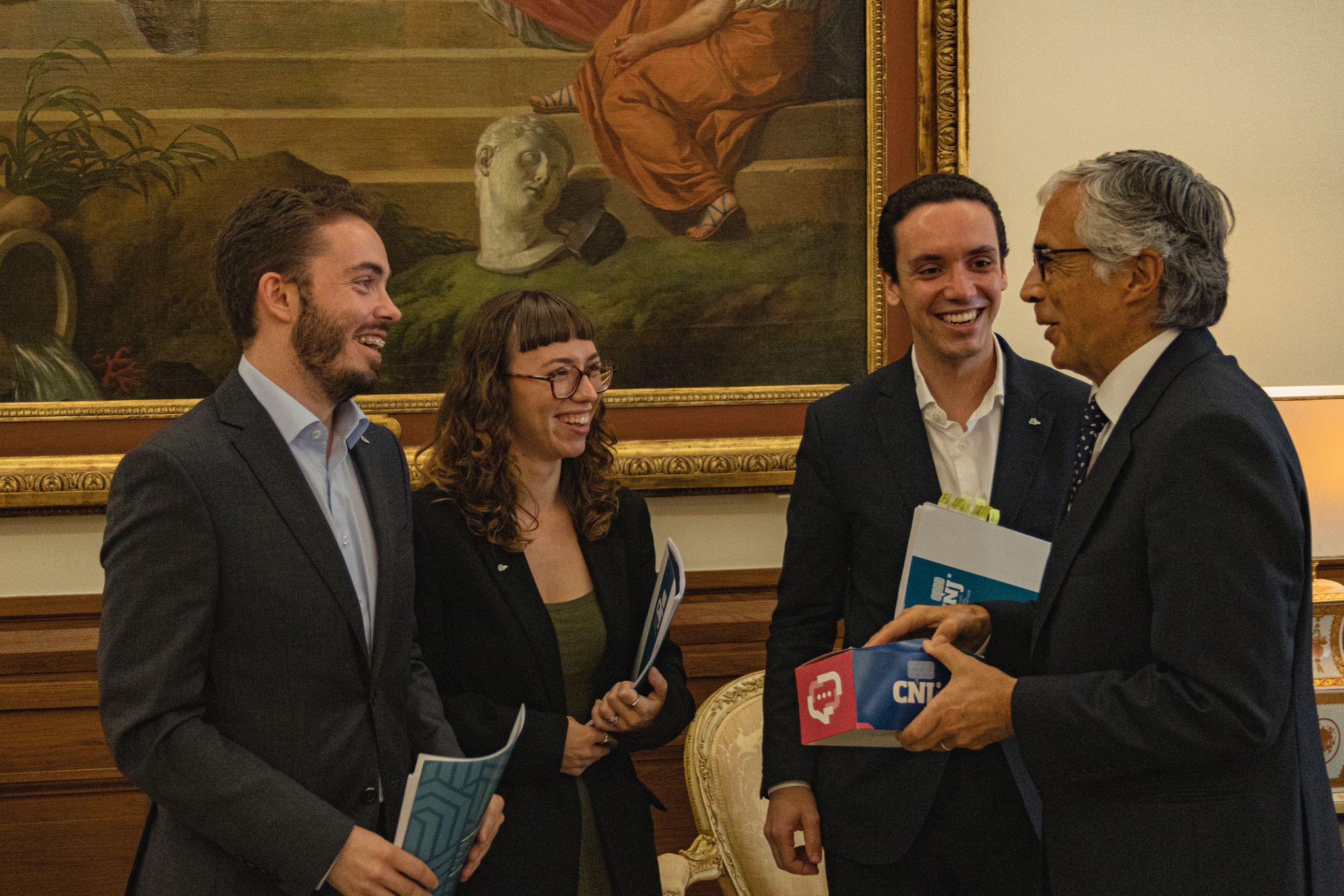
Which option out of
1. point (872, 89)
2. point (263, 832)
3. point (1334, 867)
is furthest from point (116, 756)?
point (872, 89)

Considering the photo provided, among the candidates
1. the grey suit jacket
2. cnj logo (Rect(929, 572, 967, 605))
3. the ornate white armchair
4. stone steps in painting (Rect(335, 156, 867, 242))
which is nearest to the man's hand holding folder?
cnj logo (Rect(929, 572, 967, 605))

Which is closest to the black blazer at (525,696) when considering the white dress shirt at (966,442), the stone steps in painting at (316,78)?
the white dress shirt at (966,442)

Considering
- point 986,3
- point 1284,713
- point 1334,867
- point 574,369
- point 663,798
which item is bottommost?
point 663,798

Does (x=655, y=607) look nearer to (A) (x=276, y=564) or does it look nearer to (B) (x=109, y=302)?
(A) (x=276, y=564)

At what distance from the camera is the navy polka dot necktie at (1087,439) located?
178 cm

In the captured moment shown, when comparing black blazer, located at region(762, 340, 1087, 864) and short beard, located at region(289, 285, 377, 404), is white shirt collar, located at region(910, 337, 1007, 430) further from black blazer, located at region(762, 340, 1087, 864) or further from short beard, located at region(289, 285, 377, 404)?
short beard, located at region(289, 285, 377, 404)

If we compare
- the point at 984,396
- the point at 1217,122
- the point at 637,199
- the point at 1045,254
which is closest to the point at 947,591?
the point at 984,396

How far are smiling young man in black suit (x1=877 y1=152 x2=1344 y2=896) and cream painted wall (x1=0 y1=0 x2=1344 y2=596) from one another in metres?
1.89

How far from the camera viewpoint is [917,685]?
1.72m

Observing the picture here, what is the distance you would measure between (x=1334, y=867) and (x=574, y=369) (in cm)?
159

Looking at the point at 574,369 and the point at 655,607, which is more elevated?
the point at 574,369

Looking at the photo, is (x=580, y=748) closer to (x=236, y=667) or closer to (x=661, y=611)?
(x=661, y=611)

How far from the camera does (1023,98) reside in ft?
11.8

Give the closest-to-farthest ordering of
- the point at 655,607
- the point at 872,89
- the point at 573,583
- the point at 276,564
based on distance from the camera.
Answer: the point at 276,564
the point at 655,607
the point at 573,583
the point at 872,89
